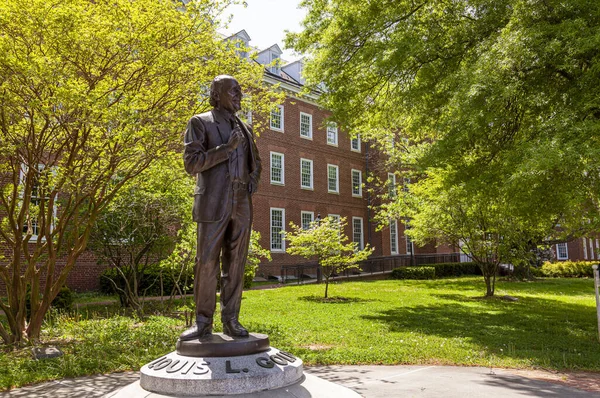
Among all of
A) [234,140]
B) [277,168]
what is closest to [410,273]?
[277,168]

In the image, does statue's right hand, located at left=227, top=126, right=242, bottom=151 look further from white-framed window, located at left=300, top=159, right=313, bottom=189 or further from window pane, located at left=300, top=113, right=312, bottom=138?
window pane, located at left=300, top=113, right=312, bottom=138

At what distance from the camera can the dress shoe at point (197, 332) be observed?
4.16 metres

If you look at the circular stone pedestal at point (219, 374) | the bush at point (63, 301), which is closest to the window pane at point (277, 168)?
the bush at point (63, 301)

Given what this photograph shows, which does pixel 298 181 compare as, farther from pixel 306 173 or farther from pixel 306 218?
pixel 306 218

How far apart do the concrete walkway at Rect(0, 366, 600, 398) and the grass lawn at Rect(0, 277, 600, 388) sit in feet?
1.58

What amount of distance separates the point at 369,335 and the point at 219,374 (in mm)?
6404

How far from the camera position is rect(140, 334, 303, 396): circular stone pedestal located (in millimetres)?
3656

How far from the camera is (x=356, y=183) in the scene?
34.4m

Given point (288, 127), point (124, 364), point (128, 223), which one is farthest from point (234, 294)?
point (288, 127)

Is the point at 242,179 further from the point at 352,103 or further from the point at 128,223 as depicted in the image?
the point at 352,103

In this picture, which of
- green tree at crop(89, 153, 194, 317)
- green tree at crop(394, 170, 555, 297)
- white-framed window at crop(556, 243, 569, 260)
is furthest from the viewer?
white-framed window at crop(556, 243, 569, 260)

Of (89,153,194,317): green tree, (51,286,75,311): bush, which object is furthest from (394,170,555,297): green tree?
(51,286,75,311): bush

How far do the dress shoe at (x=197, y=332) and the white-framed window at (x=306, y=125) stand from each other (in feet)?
88.0

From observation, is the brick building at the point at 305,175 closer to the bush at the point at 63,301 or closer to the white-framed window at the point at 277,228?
the white-framed window at the point at 277,228
